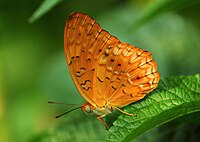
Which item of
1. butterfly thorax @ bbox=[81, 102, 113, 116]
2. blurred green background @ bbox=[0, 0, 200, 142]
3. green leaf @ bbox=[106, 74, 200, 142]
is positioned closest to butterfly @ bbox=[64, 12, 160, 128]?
butterfly thorax @ bbox=[81, 102, 113, 116]

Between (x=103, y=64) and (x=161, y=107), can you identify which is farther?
(x=103, y=64)

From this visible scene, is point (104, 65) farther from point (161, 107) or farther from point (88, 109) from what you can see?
point (161, 107)

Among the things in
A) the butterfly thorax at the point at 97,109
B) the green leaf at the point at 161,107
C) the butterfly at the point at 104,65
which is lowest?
the green leaf at the point at 161,107

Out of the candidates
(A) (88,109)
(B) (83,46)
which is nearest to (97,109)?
(A) (88,109)

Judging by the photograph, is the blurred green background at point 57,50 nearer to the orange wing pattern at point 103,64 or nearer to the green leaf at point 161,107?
the orange wing pattern at point 103,64

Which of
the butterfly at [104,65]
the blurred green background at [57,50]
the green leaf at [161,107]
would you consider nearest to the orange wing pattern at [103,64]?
the butterfly at [104,65]

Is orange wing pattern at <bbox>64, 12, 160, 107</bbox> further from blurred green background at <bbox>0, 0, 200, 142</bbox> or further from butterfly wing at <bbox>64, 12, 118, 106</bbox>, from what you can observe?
blurred green background at <bbox>0, 0, 200, 142</bbox>

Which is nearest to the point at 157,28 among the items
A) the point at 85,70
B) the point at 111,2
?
the point at 111,2

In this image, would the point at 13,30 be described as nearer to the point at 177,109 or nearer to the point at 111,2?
the point at 111,2
